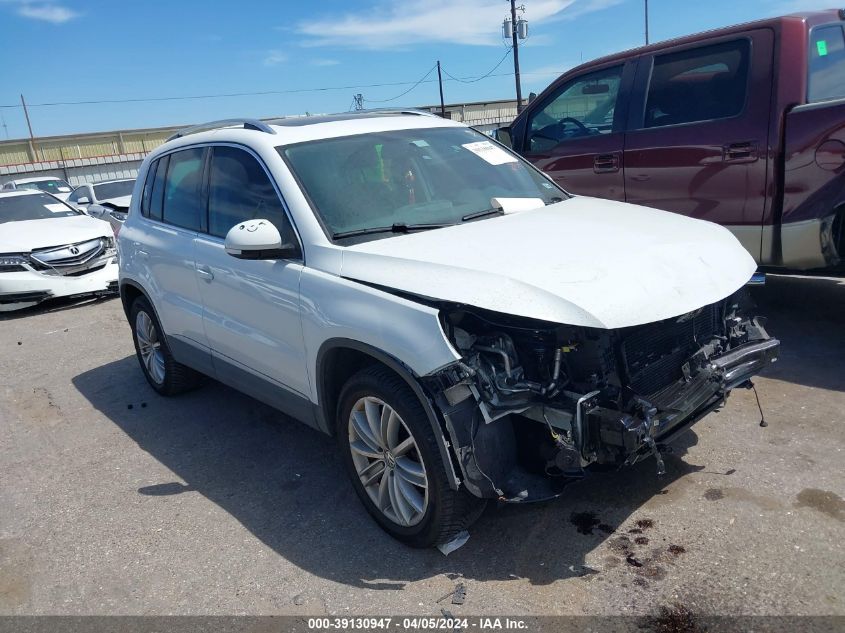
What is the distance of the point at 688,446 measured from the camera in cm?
386

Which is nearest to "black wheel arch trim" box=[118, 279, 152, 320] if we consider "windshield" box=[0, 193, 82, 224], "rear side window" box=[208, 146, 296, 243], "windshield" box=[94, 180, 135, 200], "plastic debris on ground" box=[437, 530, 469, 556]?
"rear side window" box=[208, 146, 296, 243]

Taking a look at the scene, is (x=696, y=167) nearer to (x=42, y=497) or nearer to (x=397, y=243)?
(x=397, y=243)

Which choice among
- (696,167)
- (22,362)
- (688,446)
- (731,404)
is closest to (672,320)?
(688,446)

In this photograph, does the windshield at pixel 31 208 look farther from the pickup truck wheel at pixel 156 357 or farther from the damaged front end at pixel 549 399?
the damaged front end at pixel 549 399

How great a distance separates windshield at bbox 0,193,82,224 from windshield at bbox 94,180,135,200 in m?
3.25

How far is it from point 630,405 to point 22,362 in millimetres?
6515

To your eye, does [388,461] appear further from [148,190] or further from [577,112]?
[577,112]

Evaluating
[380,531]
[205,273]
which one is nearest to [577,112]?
[205,273]

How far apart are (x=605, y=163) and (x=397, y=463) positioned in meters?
3.86

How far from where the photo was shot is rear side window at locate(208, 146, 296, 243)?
369 cm

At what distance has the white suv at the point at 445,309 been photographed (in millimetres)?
2777

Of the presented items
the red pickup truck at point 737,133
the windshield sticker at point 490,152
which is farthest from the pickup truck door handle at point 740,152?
the windshield sticker at point 490,152

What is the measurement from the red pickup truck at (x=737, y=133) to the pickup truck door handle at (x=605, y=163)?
1 centimetres

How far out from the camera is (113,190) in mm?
14742
